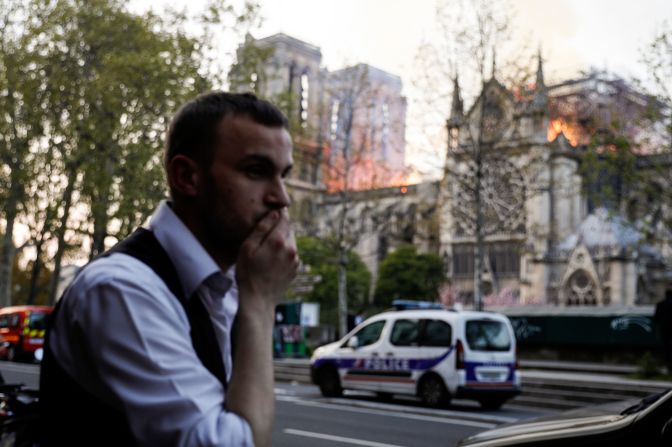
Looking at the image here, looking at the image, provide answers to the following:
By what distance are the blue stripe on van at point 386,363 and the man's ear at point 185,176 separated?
45.9ft

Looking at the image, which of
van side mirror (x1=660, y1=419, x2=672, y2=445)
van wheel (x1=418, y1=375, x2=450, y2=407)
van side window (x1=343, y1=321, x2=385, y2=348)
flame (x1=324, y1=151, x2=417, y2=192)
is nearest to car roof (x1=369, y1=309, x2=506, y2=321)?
van side window (x1=343, y1=321, x2=385, y2=348)

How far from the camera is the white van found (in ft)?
51.0

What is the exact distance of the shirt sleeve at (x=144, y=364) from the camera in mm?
1496

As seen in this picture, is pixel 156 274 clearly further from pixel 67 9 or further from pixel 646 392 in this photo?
pixel 67 9

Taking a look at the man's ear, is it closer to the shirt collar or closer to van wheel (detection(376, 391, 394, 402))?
the shirt collar

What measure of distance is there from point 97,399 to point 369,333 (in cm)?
1570

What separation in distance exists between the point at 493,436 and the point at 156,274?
369 cm

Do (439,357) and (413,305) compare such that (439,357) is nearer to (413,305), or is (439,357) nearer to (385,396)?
(413,305)

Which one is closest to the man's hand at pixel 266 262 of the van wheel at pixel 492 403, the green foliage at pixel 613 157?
the van wheel at pixel 492 403

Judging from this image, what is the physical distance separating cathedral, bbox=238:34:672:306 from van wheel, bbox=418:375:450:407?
328 inches

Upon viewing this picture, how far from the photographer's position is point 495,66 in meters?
26.9

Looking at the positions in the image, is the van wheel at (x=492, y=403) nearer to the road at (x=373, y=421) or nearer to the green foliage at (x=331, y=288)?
the road at (x=373, y=421)

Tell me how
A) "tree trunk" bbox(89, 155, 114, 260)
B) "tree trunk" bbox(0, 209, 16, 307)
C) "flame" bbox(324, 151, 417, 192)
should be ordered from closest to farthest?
1. "tree trunk" bbox(89, 155, 114, 260)
2. "flame" bbox(324, 151, 417, 192)
3. "tree trunk" bbox(0, 209, 16, 307)

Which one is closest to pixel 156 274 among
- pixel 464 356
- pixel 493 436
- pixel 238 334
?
pixel 238 334
